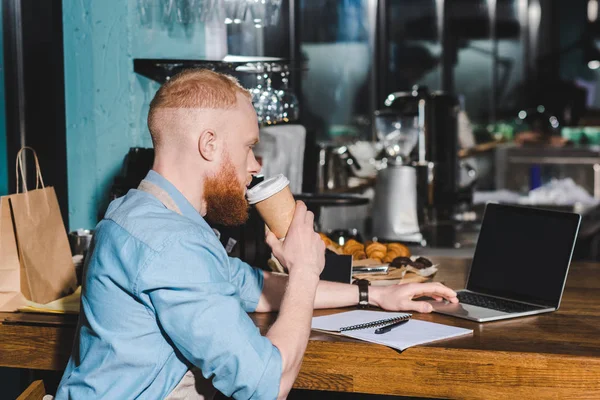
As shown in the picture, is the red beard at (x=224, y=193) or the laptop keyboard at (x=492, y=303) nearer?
the red beard at (x=224, y=193)

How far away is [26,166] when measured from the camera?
2865 mm

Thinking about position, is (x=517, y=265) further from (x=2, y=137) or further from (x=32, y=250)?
(x=2, y=137)

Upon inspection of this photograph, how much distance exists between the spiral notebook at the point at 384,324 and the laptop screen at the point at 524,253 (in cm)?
35

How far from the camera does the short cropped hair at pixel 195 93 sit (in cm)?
159

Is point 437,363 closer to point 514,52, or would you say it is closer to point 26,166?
point 26,166

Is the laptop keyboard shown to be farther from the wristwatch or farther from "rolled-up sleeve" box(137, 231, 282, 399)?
"rolled-up sleeve" box(137, 231, 282, 399)

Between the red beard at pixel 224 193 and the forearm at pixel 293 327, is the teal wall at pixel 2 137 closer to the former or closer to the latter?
the red beard at pixel 224 193

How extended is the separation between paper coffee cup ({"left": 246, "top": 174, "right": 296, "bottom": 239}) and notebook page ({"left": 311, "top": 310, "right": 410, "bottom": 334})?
0.80 feet

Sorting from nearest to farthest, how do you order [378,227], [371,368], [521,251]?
[371,368], [521,251], [378,227]

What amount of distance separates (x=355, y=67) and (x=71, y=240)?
600cm

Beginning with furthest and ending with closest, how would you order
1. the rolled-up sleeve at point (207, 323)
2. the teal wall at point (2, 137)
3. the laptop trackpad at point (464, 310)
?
1. the teal wall at point (2, 137)
2. the laptop trackpad at point (464, 310)
3. the rolled-up sleeve at point (207, 323)

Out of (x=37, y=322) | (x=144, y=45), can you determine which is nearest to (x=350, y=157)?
(x=144, y=45)

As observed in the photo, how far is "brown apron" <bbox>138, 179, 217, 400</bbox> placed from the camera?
1595 mm

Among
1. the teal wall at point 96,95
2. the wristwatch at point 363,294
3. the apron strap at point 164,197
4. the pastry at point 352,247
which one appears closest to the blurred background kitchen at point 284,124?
the teal wall at point 96,95
